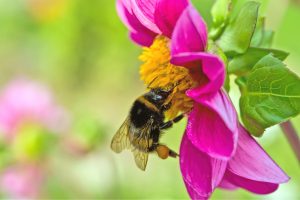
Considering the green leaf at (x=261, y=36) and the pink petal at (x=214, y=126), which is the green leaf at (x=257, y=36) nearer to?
the green leaf at (x=261, y=36)

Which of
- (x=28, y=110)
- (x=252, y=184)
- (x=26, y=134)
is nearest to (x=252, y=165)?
(x=252, y=184)

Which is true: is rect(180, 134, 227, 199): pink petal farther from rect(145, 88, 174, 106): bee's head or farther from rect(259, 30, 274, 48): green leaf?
rect(259, 30, 274, 48): green leaf

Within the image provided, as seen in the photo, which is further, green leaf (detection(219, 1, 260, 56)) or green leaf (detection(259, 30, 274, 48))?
green leaf (detection(259, 30, 274, 48))

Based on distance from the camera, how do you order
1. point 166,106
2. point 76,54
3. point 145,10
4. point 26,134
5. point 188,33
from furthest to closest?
point 76,54, point 26,134, point 166,106, point 145,10, point 188,33

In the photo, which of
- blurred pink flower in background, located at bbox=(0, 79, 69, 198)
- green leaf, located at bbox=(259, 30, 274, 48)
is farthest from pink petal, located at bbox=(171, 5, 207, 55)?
blurred pink flower in background, located at bbox=(0, 79, 69, 198)

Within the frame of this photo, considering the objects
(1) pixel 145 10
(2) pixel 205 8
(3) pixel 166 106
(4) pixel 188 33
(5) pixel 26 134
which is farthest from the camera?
(5) pixel 26 134

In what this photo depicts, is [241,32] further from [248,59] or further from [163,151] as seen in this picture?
[163,151]

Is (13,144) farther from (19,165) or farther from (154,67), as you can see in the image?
(154,67)
